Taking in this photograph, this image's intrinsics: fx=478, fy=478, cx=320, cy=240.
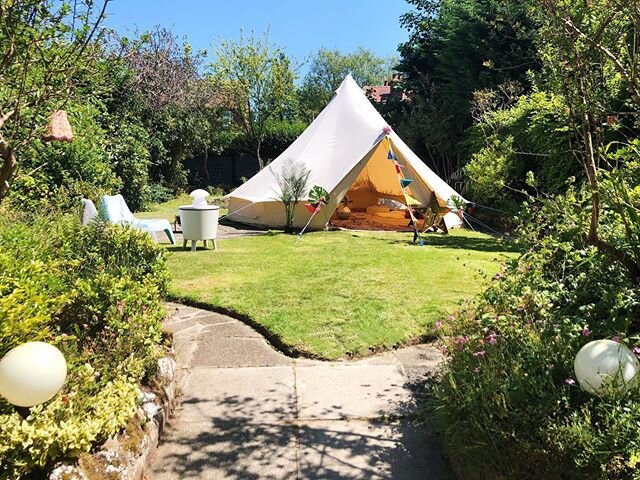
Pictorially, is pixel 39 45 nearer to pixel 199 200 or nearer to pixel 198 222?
pixel 198 222

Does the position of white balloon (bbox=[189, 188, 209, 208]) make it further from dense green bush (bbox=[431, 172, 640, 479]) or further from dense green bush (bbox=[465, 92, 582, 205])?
dense green bush (bbox=[465, 92, 582, 205])

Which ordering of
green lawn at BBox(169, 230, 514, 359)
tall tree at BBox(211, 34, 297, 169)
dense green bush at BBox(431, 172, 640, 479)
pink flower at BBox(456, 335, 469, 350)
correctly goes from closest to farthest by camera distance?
1. dense green bush at BBox(431, 172, 640, 479)
2. pink flower at BBox(456, 335, 469, 350)
3. green lawn at BBox(169, 230, 514, 359)
4. tall tree at BBox(211, 34, 297, 169)

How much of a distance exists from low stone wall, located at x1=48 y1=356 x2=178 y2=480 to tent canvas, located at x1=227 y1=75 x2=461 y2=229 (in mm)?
6968

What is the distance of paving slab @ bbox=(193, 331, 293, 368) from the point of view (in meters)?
3.72

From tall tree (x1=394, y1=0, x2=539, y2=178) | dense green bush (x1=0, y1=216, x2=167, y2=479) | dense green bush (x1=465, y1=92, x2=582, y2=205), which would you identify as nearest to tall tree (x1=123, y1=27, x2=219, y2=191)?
tall tree (x1=394, y1=0, x2=539, y2=178)

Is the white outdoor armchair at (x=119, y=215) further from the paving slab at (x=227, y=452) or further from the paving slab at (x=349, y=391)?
the paving slab at (x=227, y=452)

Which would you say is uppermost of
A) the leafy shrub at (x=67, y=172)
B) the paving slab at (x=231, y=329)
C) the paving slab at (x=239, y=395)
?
the leafy shrub at (x=67, y=172)

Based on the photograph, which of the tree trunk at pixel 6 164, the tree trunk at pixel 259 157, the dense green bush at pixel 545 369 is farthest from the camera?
the tree trunk at pixel 259 157

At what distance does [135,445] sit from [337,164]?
8207 millimetres

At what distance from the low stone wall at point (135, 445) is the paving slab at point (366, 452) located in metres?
0.81

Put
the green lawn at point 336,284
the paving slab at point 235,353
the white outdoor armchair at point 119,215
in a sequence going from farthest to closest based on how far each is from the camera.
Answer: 1. the white outdoor armchair at point 119,215
2. the green lawn at point 336,284
3. the paving slab at point 235,353

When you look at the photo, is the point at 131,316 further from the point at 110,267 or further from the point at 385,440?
the point at 385,440

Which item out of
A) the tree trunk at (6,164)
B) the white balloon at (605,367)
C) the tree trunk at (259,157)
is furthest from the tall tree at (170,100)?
the white balloon at (605,367)

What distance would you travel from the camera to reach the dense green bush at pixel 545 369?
6.17ft
